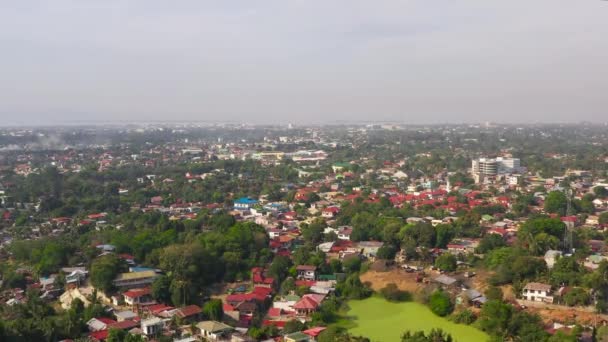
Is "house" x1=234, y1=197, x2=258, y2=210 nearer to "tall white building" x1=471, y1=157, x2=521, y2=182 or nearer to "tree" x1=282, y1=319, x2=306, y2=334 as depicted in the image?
"tree" x1=282, y1=319, x2=306, y2=334

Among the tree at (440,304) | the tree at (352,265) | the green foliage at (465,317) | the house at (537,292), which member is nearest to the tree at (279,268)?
the tree at (352,265)

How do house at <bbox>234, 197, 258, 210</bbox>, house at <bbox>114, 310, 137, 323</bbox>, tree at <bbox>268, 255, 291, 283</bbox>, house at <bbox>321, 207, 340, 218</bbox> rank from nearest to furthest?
1. house at <bbox>114, 310, 137, 323</bbox>
2. tree at <bbox>268, 255, 291, 283</bbox>
3. house at <bbox>321, 207, 340, 218</bbox>
4. house at <bbox>234, 197, 258, 210</bbox>

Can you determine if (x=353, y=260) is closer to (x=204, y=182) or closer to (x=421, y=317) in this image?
(x=421, y=317)

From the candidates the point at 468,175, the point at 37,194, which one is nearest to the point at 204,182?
the point at 37,194

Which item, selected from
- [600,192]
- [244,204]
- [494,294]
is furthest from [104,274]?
[600,192]

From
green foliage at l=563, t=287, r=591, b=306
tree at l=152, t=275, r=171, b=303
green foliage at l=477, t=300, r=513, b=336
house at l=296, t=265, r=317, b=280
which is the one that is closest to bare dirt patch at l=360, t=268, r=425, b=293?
house at l=296, t=265, r=317, b=280

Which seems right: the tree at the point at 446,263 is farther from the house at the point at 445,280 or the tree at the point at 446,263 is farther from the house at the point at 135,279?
the house at the point at 135,279
